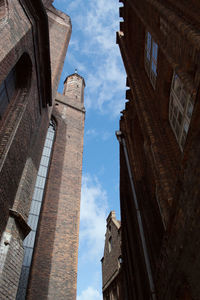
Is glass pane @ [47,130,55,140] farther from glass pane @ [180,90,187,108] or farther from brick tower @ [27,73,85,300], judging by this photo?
glass pane @ [180,90,187,108]

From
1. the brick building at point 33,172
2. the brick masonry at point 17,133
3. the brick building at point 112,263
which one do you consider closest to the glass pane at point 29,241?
the brick building at point 33,172

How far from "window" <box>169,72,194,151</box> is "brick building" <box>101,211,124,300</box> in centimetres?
1029

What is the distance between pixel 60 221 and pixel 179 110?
6.54 m

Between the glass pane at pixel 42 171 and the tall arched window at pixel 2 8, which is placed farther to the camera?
the glass pane at pixel 42 171

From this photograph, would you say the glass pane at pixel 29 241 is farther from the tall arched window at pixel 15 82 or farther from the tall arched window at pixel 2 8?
the tall arched window at pixel 2 8

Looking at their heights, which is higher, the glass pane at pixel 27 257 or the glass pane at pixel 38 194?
the glass pane at pixel 38 194

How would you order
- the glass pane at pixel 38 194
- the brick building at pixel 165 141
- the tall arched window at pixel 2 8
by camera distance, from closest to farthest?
the brick building at pixel 165 141 → the tall arched window at pixel 2 8 → the glass pane at pixel 38 194

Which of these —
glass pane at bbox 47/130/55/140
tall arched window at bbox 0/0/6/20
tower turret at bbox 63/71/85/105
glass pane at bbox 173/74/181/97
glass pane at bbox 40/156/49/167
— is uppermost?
tower turret at bbox 63/71/85/105

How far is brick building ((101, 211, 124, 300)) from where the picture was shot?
12.9m

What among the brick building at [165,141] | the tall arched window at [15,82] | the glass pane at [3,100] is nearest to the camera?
the brick building at [165,141]

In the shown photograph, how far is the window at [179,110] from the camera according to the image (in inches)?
171

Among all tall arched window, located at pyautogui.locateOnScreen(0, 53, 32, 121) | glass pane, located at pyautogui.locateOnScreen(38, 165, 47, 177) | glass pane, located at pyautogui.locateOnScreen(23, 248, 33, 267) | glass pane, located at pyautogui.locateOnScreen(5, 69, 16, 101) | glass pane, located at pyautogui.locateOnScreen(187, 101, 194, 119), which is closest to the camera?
glass pane, located at pyautogui.locateOnScreen(187, 101, 194, 119)

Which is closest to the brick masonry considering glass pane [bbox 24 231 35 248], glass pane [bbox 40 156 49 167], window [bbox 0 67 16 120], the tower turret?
window [bbox 0 67 16 120]

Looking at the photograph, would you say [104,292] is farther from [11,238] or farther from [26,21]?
[26,21]
